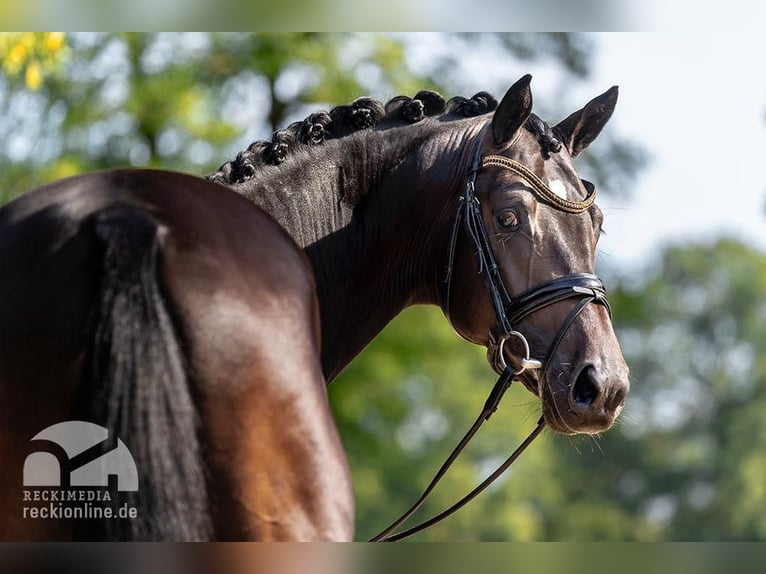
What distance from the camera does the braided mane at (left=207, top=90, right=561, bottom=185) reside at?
12.4 ft

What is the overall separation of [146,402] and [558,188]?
73.0 inches

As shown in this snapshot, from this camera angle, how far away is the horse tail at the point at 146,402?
2305 millimetres

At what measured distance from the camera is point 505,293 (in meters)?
3.60

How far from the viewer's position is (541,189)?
11.9 feet

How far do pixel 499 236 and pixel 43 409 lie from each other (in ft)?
5.70

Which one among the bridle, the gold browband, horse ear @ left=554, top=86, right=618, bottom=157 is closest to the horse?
the bridle

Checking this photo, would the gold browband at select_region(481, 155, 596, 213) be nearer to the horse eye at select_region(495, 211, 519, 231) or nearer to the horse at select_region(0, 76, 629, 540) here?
the horse eye at select_region(495, 211, 519, 231)

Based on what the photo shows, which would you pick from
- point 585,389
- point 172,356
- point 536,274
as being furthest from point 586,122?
point 172,356

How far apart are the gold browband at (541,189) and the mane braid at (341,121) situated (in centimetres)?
48

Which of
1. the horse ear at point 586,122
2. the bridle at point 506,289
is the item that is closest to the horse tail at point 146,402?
the bridle at point 506,289

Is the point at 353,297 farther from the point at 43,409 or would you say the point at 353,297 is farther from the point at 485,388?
the point at 485,388

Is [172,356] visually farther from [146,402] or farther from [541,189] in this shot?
[541,189]
